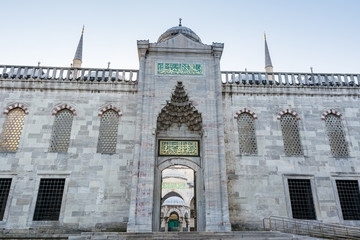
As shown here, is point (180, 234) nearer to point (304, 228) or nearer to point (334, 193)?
point (304, 228)

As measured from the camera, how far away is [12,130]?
1417cm

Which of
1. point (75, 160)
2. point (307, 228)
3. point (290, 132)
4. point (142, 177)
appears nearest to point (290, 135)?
point (290, 132)

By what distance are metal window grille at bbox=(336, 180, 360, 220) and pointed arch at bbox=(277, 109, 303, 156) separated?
2.64m

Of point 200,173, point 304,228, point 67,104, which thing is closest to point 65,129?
point 67,104

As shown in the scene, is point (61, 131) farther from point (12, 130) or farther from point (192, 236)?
point (192, 236)

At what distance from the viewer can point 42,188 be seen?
43.3 feet

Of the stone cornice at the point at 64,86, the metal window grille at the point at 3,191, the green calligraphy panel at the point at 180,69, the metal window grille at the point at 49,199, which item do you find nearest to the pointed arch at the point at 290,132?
the green calligraphy panel at the point at 180,69

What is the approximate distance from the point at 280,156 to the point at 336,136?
143 inches

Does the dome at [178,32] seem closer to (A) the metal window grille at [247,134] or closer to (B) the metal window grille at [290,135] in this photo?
(A) the metal window grille at [247,134]

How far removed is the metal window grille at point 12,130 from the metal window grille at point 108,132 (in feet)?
13.6

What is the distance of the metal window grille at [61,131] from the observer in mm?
14031

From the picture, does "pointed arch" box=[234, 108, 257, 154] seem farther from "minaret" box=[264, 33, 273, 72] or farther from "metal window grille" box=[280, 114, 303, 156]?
"minaret" box=[264, 33, 273, 72]

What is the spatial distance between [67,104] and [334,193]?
14749mm

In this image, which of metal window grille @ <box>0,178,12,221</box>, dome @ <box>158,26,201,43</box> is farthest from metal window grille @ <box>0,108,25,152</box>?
dome @ <box>158,26,201,43</box>
